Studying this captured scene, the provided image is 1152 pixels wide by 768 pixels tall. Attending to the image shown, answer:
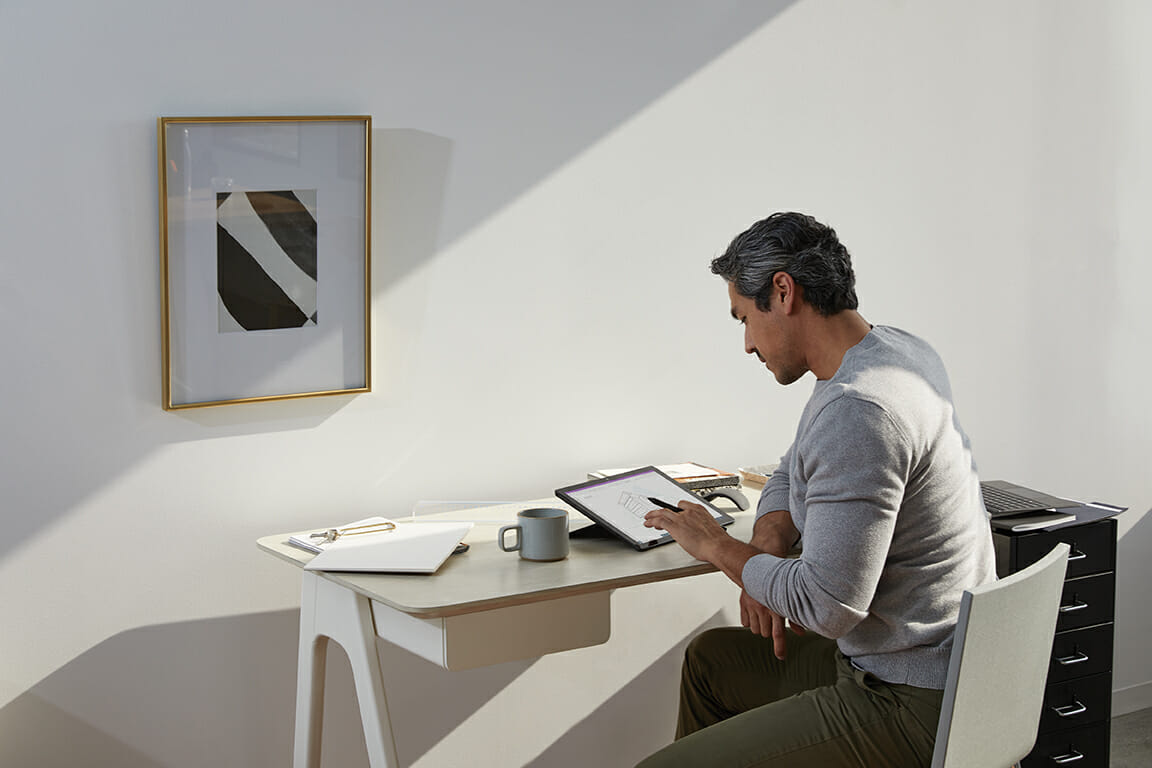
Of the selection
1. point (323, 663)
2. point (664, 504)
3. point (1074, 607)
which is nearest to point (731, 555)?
point (664, 504)

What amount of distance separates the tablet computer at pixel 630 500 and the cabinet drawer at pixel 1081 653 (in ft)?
3.08

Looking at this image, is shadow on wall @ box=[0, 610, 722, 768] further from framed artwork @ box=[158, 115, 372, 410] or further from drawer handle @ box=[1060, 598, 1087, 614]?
drawer handle @ box=[1060, 598, 1087, 614]

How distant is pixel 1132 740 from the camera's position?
10.4ft

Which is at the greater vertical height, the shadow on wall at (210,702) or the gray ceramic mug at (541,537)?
the gray ceramic mug at (541,537)

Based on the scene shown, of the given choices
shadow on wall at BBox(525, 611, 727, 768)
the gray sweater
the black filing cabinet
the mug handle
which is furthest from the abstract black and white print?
the black filing cabinet

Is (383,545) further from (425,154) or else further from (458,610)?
(425,154)

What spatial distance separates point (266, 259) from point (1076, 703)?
2027mm

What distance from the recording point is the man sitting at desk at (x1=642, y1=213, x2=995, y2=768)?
1.66m

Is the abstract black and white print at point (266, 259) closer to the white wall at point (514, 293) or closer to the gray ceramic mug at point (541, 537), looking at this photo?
the white wall at point (514, 293)

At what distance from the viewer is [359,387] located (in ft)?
7.43

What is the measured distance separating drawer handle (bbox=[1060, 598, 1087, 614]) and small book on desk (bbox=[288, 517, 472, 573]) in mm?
1394

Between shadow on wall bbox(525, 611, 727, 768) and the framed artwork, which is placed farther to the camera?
shadow on wall bbox(525, 611, 727, 768)

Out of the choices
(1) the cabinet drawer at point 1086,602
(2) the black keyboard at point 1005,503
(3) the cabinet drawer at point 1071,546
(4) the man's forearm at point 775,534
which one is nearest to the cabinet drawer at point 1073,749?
(1) the cabinet drawer at point 1086,602

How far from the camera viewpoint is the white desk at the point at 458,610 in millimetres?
1771
